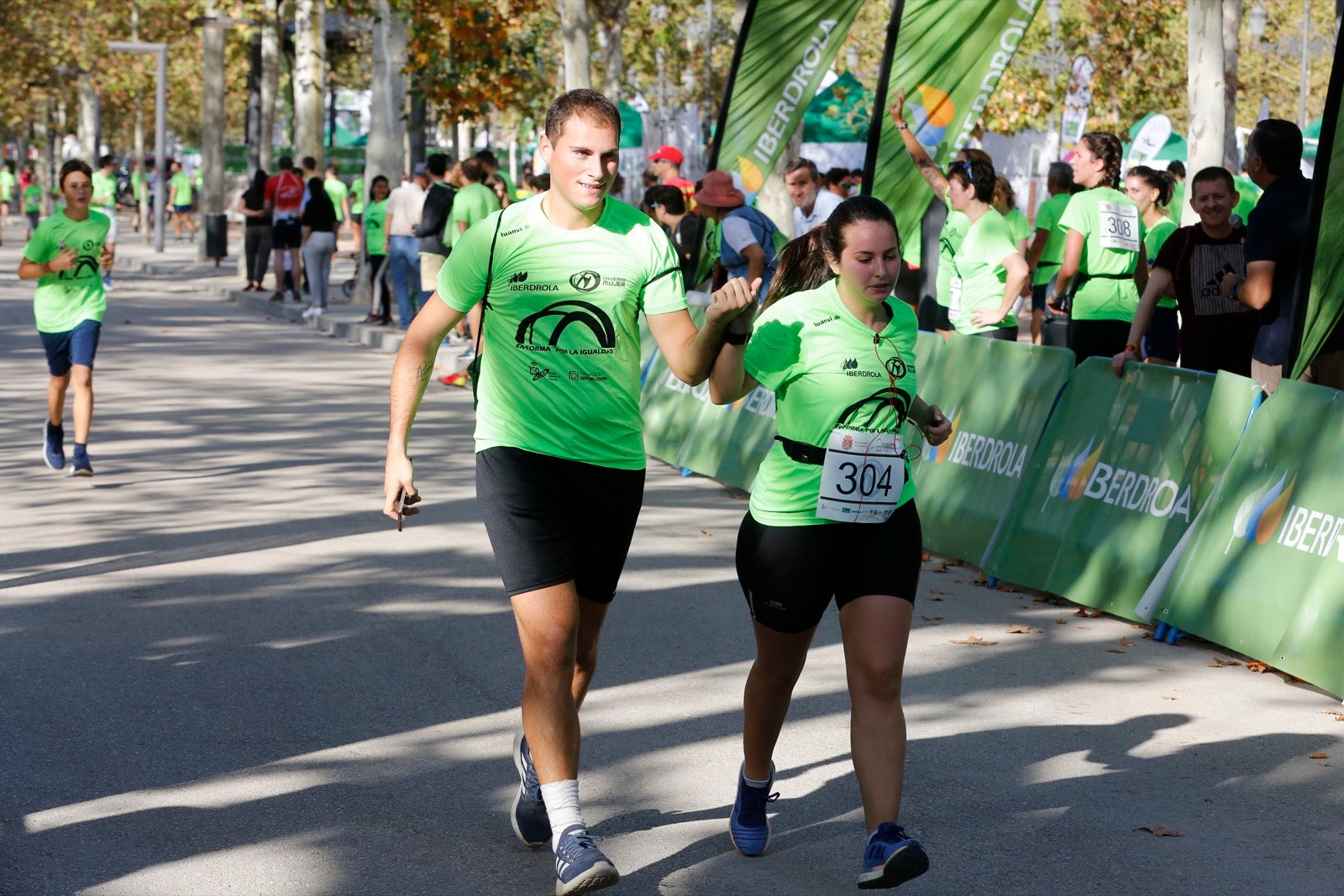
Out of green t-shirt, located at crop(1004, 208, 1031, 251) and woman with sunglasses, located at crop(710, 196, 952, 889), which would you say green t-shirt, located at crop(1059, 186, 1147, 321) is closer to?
green t-shirt, located at crop(1004, 208, 1031, 251)

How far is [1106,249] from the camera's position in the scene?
10.6 m

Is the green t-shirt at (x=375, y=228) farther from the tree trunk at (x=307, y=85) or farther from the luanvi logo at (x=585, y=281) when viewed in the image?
the luanvi logo at (x=585, y=281)

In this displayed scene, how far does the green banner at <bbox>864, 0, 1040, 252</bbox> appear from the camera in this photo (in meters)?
12.7

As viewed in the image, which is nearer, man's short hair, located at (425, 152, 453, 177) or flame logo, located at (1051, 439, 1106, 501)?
flame logo, located at (1051, 439, 1106, 501)

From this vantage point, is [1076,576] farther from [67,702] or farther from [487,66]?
[487,66]

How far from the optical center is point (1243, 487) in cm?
709

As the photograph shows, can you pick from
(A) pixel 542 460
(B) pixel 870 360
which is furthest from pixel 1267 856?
(A) pixel 542 460

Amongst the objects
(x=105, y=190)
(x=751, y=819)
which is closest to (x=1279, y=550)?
(x=751, y=819)

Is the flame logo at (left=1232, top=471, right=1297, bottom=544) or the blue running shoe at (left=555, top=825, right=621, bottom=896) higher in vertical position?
the flame logo at (left=1232, top=471, right=1297, bottom=544)

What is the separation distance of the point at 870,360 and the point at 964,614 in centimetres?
361

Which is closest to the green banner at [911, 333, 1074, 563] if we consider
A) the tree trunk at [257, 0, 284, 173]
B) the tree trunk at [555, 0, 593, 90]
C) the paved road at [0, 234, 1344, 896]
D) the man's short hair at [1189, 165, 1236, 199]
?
the paved road at [0, 234, 1344, 896]

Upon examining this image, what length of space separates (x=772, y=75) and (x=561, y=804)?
1071 cm

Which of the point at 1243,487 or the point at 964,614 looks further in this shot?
the point at 964,614

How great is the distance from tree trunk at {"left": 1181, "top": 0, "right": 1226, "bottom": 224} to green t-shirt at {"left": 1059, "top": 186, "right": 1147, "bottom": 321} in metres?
4.24
